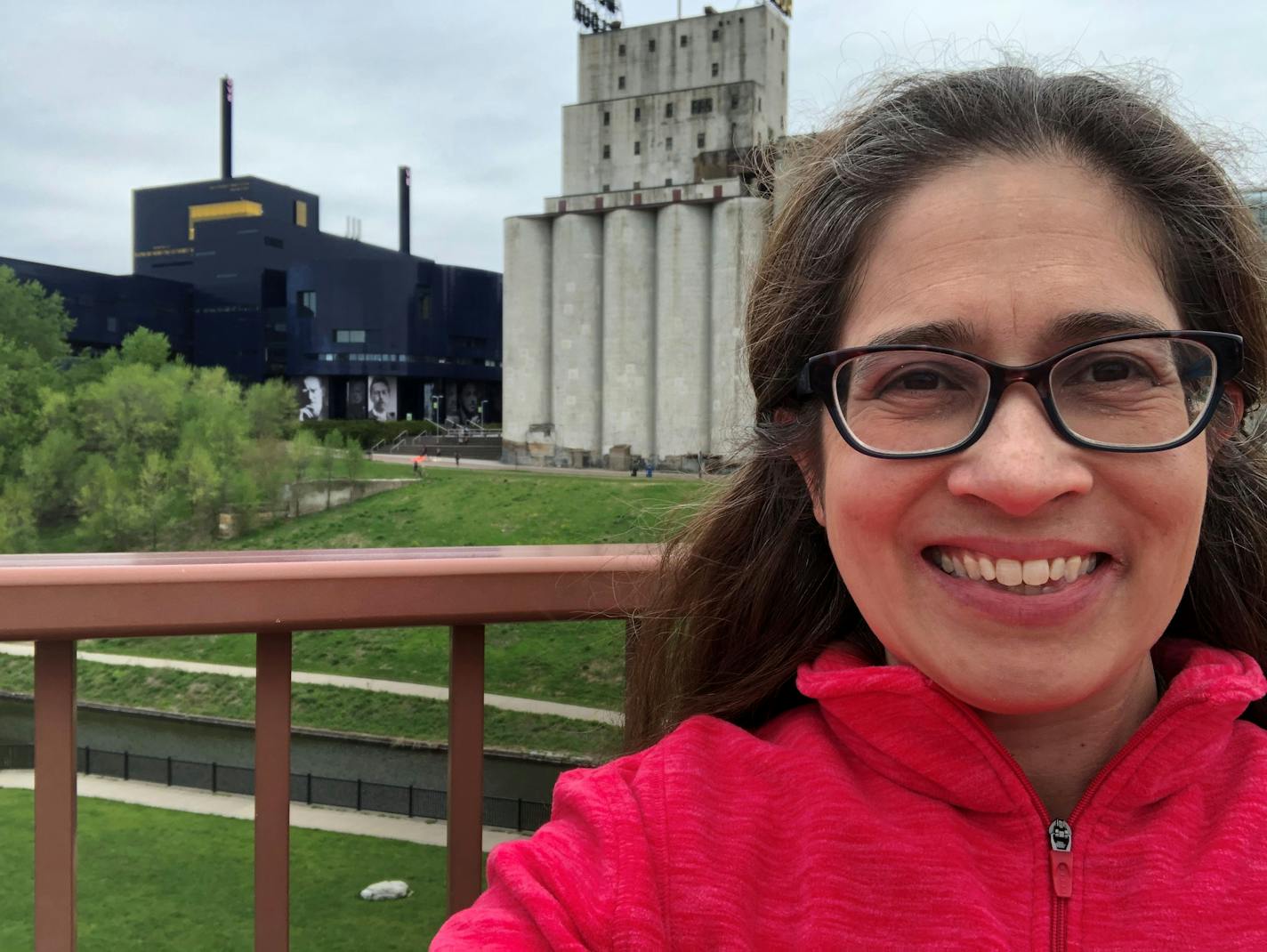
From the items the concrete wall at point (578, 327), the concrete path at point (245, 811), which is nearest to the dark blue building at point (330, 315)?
the concrete wall at point (578, 327)

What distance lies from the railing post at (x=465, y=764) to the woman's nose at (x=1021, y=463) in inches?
28.0

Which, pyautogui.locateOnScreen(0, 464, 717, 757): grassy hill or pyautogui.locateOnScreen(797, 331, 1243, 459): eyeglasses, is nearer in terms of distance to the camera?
pyautogui.locateOnScreen(797, 331, 1243, 459): eyeglasses

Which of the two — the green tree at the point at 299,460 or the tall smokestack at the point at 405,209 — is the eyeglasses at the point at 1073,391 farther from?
the tall smokestack at the point at 405,209

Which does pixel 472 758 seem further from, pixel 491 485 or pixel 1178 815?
pixel 491 485

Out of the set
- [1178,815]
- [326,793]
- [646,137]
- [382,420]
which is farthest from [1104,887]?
[382,420]

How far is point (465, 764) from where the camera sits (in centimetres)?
133

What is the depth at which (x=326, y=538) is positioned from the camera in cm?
2758

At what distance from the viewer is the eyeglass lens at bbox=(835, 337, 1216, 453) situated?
2.89 feet

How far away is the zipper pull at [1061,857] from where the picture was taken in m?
0.89

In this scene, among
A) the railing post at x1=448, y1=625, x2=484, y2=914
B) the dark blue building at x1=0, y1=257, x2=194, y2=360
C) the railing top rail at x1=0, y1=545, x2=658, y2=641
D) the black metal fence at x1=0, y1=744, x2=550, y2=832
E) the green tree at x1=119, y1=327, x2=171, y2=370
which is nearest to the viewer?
the railing top rail at x1=0, y1=545, x2=658, y2=641

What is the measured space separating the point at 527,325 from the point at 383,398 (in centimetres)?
1833

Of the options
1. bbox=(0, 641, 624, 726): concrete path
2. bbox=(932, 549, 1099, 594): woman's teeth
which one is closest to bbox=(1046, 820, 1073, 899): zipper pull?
bbox=(932, 549, 1099, 594): woman's teeth

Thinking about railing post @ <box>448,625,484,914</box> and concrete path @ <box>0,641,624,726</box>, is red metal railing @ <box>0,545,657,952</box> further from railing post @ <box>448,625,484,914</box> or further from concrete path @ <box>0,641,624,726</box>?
concrete path @ <box>0,641,624,726</box>

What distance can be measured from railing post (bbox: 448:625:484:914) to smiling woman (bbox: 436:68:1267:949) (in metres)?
0.38
